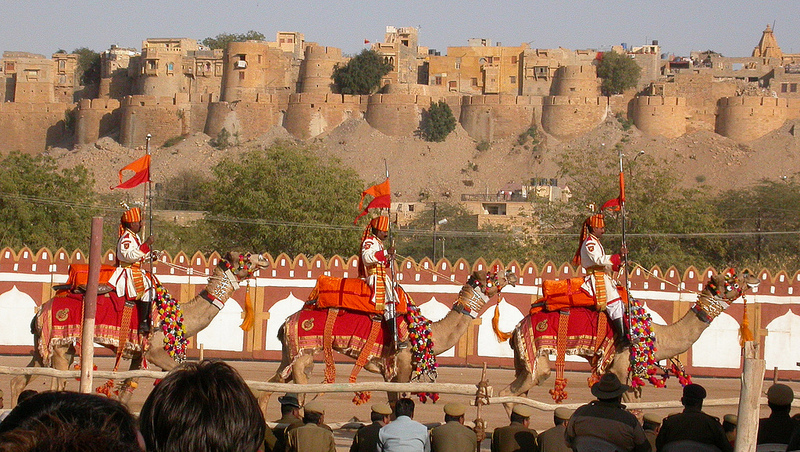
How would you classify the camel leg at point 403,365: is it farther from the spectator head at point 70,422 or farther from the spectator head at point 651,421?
the spectator head at point 70,422

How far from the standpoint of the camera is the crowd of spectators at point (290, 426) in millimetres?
2791

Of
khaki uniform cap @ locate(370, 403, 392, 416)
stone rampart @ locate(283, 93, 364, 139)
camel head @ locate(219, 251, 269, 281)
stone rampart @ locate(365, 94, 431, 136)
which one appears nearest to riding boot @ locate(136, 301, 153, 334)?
camel head @ locate(219, 251, 269, 281)

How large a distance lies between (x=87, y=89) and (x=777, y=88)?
54439mm

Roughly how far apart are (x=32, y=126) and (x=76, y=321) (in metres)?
75.7

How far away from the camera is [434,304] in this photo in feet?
64.7

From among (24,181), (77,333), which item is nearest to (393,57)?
(24,181)

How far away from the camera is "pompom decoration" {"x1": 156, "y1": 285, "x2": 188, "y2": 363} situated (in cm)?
1148

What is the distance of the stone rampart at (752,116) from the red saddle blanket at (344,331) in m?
68.5

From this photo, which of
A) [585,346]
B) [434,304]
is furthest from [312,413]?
[434,304]

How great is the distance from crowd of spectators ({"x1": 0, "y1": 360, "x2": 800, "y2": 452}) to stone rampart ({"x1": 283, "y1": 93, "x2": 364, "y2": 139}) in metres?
68.7

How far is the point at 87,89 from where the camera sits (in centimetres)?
9194

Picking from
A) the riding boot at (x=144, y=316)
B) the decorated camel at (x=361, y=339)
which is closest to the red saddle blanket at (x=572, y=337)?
the decorated camel at (x=361, y=339)

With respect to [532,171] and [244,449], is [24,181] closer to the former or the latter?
[244,449]

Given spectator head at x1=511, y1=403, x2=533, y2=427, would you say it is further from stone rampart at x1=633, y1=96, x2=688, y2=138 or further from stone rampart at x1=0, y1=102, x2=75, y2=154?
stone rampart at x1=0, y1=102, x2=75, y2=154
